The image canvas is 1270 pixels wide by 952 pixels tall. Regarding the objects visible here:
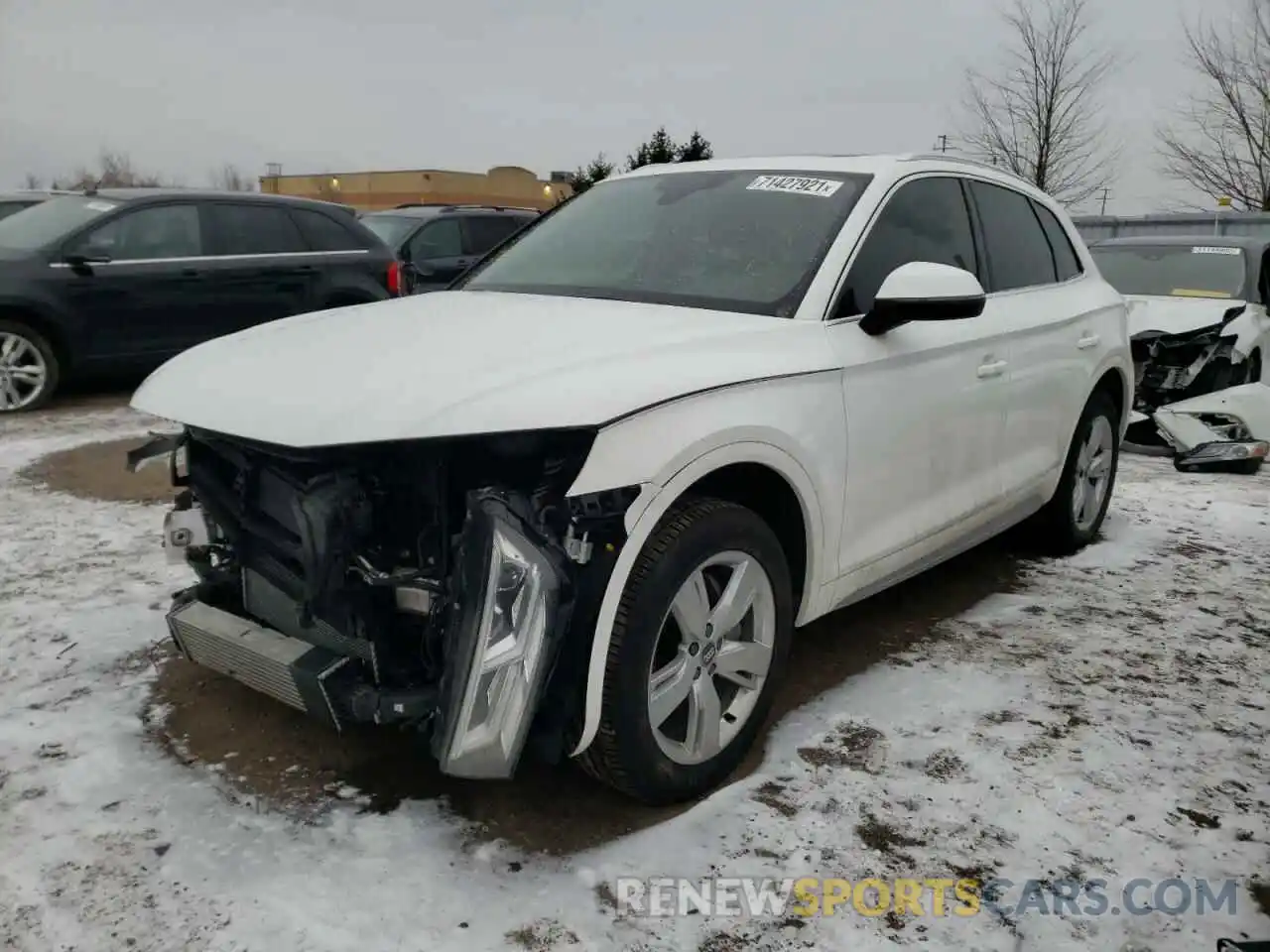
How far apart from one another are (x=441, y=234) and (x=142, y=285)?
392 centimetres

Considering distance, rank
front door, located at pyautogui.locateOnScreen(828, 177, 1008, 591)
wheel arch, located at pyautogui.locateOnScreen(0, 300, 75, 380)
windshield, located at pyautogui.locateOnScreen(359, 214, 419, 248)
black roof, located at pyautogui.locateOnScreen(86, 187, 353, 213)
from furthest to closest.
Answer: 1. windshield, located at pyautogui.locateOnScreen(359, 214, 419, 248)
2. black roof, located at pyautogui.locateOnScreen(86, 187, 353, 213)
3. wheel arch, located at pyautogui.locateOnScreen(0, 300, 75, 380)
4. front door, located at pyautogui.locateOnScreen(828, 177, 1008, 591)

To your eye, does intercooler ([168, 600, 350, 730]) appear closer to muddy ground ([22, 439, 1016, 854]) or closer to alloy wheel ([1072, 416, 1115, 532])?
muddy ground ([22, 439, 1016, 854])

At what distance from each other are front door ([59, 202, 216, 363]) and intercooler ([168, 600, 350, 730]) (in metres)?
5.84

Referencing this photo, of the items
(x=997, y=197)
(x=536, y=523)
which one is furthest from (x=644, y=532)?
(x=997, y=197)

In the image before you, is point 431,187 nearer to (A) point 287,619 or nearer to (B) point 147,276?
(B) point 147,276

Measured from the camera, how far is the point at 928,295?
3.00 metres

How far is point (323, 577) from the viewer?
244cm

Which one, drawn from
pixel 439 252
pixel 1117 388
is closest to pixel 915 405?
pixel 1117 388

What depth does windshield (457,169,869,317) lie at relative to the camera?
3.22 m

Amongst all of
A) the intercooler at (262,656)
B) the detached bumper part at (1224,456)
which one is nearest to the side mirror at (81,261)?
the intercooler at (262,656)

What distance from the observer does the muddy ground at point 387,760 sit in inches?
107

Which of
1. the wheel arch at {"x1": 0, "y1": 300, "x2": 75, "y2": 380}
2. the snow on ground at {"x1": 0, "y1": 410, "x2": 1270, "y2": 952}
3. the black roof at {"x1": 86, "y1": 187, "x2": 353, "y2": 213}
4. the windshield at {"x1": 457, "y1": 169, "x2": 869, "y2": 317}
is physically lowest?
the snow on ground at {"x1": 0, "y1": 410, "x2": 1270, "y2": 952}

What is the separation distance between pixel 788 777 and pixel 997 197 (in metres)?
2.64

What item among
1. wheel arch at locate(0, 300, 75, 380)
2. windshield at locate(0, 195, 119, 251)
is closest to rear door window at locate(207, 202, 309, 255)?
windshield at locate(0, 195, 119, 251)
